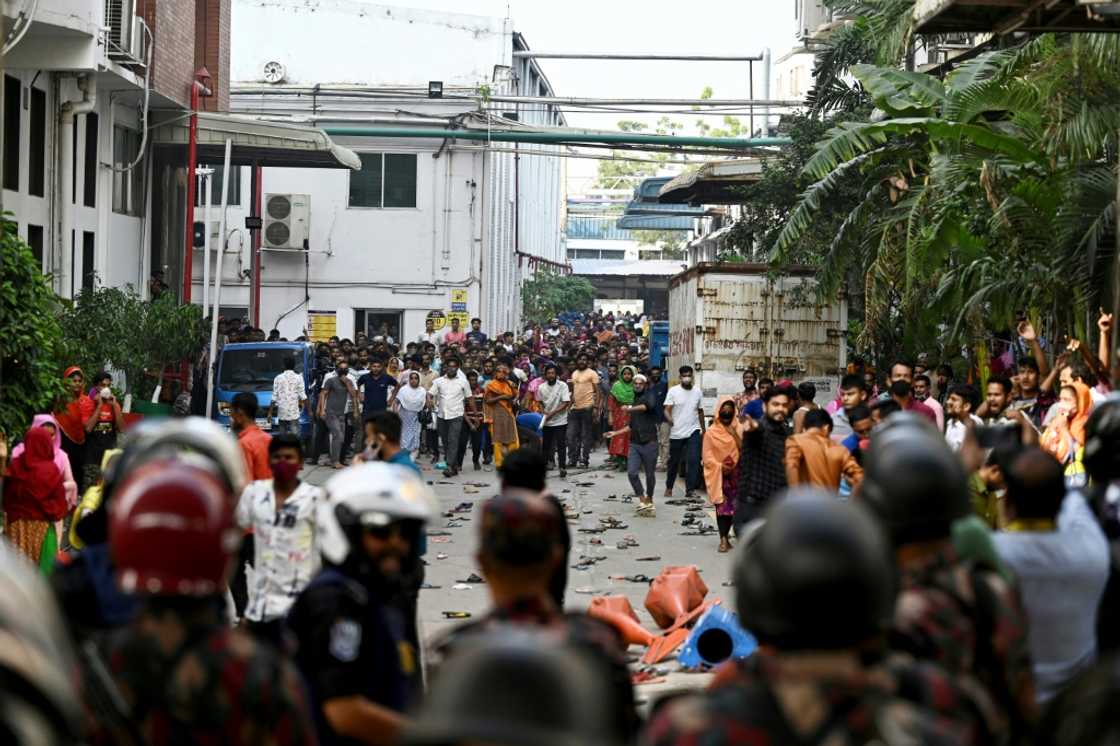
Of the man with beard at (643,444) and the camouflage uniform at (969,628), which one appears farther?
the man with beard at (643,444)

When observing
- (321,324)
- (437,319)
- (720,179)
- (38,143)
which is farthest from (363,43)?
(38,143)

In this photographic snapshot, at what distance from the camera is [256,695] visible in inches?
124

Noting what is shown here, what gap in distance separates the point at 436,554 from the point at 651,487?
4.35 metres

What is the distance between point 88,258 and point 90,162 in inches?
56.9

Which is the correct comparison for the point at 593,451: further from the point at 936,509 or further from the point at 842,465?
the point at 936,509

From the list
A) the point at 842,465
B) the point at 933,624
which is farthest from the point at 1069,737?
the point at 842,465

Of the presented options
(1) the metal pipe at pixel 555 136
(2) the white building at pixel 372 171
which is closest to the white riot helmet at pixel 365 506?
(1) the metal pipe at pixel 555 136

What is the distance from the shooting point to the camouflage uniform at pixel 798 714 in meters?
2.67

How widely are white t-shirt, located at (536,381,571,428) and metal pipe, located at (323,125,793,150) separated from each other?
13.4 metres

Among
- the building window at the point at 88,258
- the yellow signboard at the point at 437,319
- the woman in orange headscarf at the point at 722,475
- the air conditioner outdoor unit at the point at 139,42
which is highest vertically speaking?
the air conditioner outdoor unit at the point at 139,42

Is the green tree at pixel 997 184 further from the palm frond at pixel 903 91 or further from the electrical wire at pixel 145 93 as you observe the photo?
the electrical wire at pixel 145 93

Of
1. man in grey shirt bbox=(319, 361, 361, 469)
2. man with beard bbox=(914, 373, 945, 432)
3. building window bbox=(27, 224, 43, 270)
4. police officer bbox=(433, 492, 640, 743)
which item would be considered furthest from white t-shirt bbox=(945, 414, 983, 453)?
building window bbox=(27, 224, 43, 270)

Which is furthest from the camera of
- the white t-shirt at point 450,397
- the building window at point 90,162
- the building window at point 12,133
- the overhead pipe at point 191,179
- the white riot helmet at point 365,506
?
the overhead pipe at point 191,179

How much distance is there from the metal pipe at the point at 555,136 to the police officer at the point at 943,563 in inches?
1288
